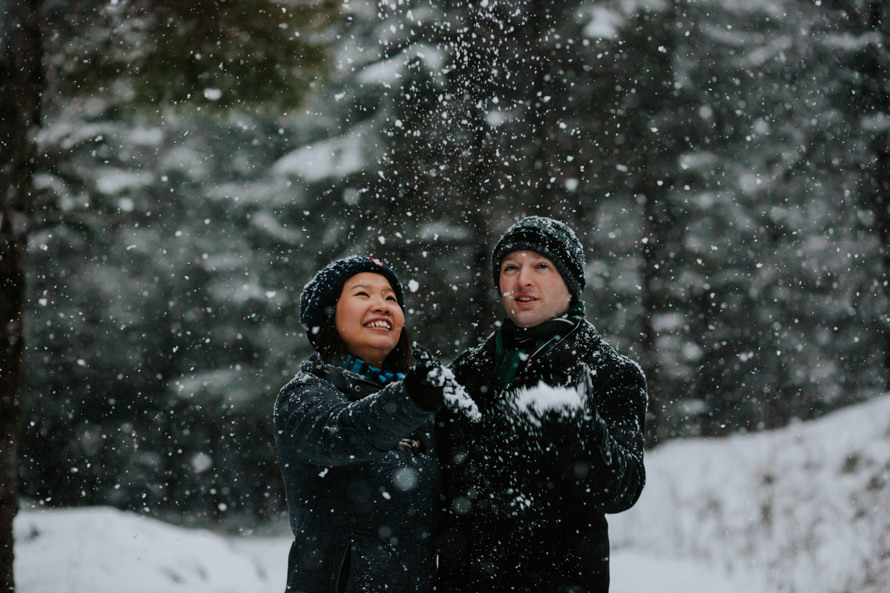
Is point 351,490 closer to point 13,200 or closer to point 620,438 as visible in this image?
point 620,438

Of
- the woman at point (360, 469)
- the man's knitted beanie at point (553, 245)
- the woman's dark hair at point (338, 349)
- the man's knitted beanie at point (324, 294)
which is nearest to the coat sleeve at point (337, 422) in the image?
the woman at point (360, 469)

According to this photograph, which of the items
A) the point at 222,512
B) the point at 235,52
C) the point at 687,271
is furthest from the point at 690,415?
the point at 235,52

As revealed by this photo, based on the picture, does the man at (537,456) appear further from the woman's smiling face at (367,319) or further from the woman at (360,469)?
the woman's smiling face at (367,319)

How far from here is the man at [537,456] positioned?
85.0 inches

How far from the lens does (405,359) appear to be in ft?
9.48

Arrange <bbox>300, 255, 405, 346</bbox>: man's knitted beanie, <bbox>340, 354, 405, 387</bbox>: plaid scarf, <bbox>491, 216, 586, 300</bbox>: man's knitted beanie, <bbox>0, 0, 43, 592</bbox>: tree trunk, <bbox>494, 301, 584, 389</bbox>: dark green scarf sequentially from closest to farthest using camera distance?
1. <bbox>494, 301, 584, 389</bbox>: dark green scarf
2. <bbox>340, 354, 405, 387</bbox>: plaid scarf
3. <bbox>491, 216, 586, 300</bbox>: man's knitted beanie
4. <bbox>300, 255, 405, 346</bbox>: man's knitted beanie
5. <bbox>0, 0, 43, 592</bbox>: tree trunk

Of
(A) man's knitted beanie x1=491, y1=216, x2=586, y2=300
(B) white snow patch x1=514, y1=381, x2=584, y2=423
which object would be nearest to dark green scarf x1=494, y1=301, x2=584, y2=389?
(A) man's knitted beanie x1=491, y1=216, x2=586, y2=300

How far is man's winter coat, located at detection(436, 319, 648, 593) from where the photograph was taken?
2.24 metres

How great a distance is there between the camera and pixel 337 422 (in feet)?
7.25

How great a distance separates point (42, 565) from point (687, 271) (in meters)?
12.0

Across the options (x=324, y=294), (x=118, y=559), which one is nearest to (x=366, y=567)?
(x=324, y=294)

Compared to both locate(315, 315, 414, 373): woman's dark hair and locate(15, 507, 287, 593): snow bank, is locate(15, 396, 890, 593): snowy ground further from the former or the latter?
locate(315, 315, 414, 373): woman's dark hair

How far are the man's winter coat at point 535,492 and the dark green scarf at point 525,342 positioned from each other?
0.03 m

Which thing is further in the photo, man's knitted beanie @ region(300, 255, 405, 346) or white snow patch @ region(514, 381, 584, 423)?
man's knitted beanie @ region(300, 255, 405, 346)
